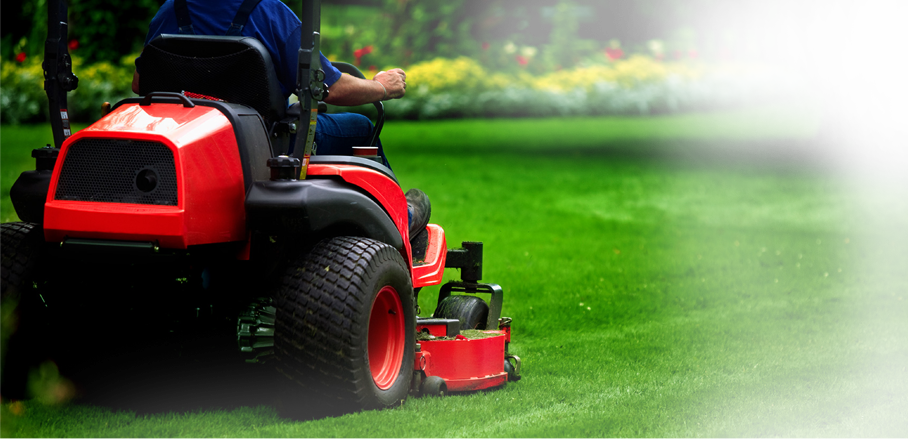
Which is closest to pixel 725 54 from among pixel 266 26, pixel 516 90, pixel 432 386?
pixel 516 90

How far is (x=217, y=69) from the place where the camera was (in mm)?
4168

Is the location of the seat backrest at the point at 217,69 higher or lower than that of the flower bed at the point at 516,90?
higher

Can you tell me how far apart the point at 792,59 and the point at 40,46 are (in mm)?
25442

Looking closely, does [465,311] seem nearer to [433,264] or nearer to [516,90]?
[433,264]

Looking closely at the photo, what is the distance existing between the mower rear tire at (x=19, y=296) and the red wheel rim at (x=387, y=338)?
4.37 feet

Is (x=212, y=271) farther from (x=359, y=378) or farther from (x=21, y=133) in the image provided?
(x=21, y=133)

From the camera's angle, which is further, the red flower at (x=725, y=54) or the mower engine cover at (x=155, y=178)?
the red flower at (x=725, y=54)

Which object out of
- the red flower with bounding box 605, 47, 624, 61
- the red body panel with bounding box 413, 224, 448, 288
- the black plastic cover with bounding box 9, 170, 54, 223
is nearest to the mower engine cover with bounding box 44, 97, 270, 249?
the black plastic cover with bounding box 9, 170, 54, 223

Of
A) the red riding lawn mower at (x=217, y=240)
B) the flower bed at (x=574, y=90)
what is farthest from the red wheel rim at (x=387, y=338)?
the flower bed at (x=574, y=90)

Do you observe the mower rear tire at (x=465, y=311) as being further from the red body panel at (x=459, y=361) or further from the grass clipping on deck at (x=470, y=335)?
the red body panel at (x=459, y=361)

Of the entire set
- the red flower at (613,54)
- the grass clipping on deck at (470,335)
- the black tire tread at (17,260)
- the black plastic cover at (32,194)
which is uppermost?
the black plastic cover at (32,194)

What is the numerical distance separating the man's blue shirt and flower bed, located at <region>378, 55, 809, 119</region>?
48.3 ft

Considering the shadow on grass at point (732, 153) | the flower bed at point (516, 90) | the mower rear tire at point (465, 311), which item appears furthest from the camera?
the flower bed at point (516, 90)

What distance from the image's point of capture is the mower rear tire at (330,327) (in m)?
3.97
